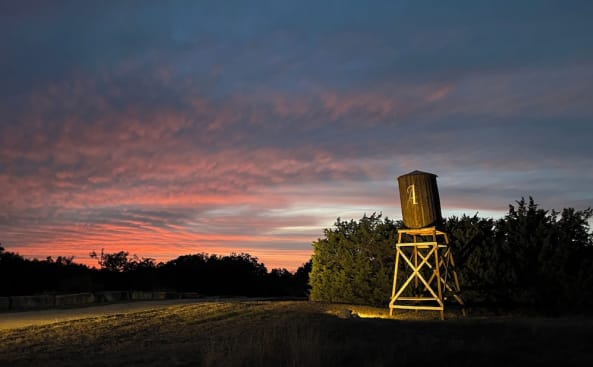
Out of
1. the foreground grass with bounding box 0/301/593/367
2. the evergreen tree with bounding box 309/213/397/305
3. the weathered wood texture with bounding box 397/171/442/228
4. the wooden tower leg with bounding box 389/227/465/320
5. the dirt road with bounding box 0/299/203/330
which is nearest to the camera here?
the foreground grass with bounding box 0/301/593/367

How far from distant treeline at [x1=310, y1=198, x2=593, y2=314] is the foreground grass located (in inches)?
98.1

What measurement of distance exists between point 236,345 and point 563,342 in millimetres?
7072

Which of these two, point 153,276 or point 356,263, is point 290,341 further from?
point 153,276

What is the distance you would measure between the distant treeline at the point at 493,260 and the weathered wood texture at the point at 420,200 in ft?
2.41

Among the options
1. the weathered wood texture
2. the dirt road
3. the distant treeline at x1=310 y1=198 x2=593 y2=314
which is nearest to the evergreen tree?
the distant treeline at x1=310 y1=198 x2=593 y2=314

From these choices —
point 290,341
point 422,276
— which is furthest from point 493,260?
point 290,341

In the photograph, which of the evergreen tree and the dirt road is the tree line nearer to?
the evergreen tree

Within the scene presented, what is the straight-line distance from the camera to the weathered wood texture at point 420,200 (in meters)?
16.9

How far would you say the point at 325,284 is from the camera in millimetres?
20297

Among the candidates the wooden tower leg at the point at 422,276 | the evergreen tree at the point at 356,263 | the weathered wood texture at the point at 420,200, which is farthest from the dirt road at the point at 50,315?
the weathered wood texture at the point at 420,200

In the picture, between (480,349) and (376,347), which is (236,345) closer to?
(376,347)

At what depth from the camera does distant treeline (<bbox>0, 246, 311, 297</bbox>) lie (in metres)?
28.7

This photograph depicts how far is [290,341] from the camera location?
10.4 m

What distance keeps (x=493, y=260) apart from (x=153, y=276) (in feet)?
79.2
